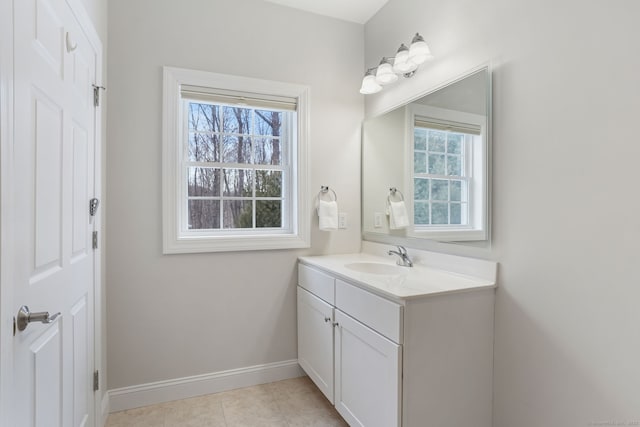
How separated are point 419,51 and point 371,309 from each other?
1.43m

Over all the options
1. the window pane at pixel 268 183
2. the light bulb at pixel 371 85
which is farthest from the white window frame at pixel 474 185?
the window pane at pixel 268 183

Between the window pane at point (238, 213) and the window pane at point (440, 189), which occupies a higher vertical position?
the window pane at point (440, 189)

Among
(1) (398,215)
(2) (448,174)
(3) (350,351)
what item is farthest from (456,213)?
(3) (350,351)

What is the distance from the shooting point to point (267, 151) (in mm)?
2529

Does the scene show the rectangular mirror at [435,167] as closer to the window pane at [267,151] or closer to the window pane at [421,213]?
the window pane at [421,213]

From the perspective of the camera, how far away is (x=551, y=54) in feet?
4.54

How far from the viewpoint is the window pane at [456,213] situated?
179 cm

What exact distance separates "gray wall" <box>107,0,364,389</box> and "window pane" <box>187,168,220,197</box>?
0.79ft

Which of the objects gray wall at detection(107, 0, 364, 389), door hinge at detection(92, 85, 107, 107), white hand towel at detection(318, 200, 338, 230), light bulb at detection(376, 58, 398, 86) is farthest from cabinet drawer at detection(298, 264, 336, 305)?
door hinge at detection(92, 85, 107, 107)

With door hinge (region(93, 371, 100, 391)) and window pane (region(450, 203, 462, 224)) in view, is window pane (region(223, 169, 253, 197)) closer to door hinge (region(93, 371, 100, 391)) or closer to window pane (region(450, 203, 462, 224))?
door hinge (region(93, 371, 100, 391))

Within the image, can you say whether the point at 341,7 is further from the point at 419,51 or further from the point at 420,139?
the point at 420,139

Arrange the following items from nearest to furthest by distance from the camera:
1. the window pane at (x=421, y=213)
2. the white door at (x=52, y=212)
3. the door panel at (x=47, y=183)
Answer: the white door at (x=52, y=212) → the door panel at (x=47, y=183) → the window pane at (x=421, y=213)

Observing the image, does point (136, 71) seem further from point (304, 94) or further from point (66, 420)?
point (66, 420)

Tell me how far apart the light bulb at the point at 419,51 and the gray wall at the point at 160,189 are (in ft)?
2.53
